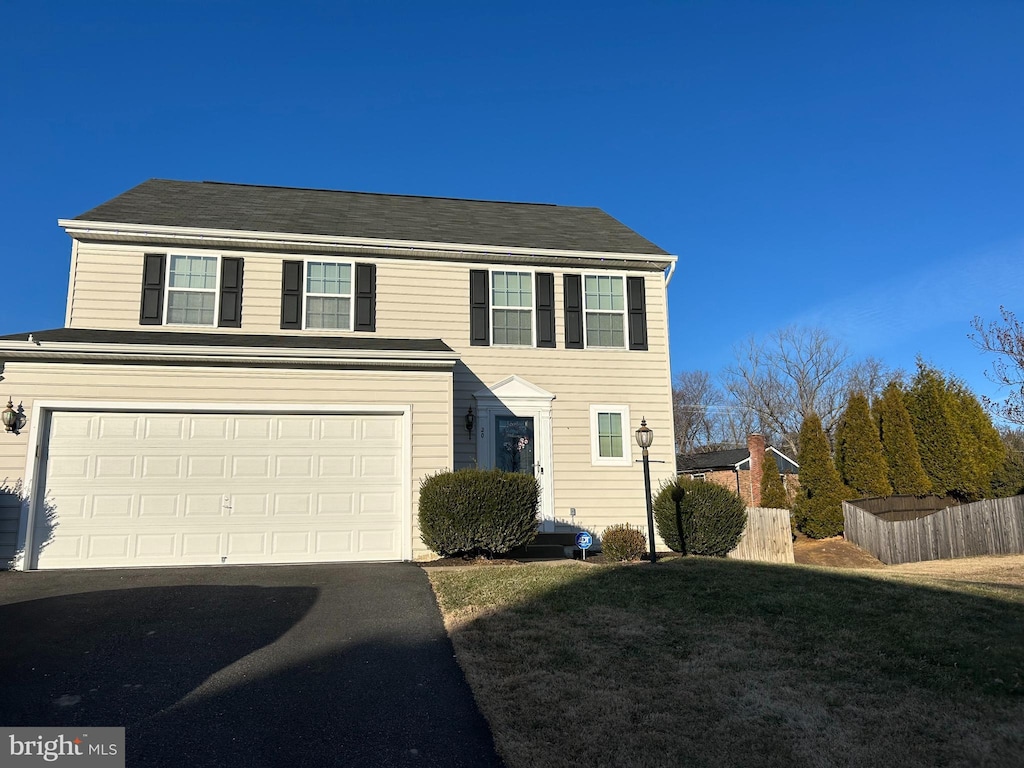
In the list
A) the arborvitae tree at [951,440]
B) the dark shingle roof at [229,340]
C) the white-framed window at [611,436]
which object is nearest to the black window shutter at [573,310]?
the white-framed window at [611,436]

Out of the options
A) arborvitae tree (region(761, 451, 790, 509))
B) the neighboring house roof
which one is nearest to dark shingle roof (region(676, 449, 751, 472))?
the neighboring house roof

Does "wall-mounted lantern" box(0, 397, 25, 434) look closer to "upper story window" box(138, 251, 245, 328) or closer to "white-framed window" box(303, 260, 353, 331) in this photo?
"upper story window" box(138, 251, 245, 328)

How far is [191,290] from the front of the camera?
13.3m

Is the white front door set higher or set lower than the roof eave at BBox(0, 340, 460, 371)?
lower

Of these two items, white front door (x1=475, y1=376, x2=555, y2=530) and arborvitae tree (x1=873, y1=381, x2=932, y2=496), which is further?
arborvitae tree (x1=873, y1=381, x2=932, y2=496)

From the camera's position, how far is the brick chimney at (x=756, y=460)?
2538 centimetres

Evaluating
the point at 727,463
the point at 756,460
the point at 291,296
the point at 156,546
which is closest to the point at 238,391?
the point at 156,546

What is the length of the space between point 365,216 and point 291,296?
2779 mm

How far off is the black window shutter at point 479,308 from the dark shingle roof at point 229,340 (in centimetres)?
108

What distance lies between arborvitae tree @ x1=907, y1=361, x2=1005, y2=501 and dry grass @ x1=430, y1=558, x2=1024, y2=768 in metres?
13.4

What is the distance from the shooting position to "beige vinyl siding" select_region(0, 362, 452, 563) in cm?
1030

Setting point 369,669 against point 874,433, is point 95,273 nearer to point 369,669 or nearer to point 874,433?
point 369,669

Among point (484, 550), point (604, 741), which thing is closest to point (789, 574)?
point (484, 550)

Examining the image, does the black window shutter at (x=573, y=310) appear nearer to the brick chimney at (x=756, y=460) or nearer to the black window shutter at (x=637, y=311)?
the black window shutter at (x=637, y=311)
